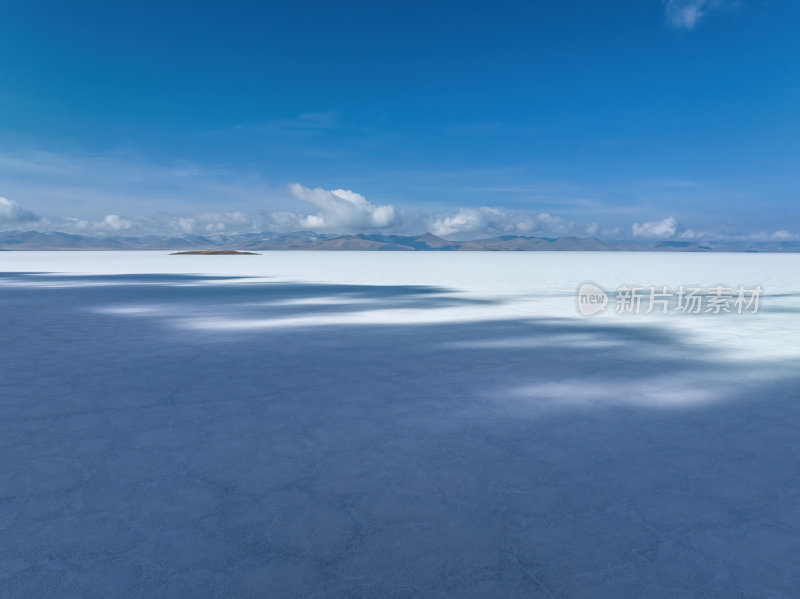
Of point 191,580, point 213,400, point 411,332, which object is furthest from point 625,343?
point 191,580

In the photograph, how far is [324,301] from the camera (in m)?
15.4

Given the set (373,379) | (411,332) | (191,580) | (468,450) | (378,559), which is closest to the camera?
(191,580)

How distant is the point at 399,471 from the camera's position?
3.77 m

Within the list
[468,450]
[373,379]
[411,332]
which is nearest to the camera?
[468,450]

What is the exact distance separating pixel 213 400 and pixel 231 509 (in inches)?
97.7

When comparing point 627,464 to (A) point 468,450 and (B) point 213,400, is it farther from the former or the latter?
(B) point 213,400

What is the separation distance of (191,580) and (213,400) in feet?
10.2

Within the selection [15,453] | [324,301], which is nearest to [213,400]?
[15,453]

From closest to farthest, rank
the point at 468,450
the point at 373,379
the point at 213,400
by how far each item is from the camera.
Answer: the point at 468,450 < the point at 213,400 < the point at 373,379

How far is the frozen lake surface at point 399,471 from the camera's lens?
2.62m

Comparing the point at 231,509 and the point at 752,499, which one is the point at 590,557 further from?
the point at 231,509

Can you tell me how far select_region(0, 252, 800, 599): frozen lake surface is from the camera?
2617 millimetres

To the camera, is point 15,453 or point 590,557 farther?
point 15,453

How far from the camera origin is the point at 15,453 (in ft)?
13.2
